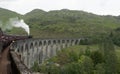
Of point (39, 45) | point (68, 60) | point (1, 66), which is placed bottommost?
point (68, 60)

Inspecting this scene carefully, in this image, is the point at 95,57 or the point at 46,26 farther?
the point at 46,26

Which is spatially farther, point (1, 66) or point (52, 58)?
point (52, 58)

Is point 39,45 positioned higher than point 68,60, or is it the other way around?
point 39,45

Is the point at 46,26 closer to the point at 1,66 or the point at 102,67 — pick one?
the point at 102,67

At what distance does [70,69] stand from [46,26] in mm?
127003

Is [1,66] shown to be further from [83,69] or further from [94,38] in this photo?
[94,38]

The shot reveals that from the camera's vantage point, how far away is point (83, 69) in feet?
209

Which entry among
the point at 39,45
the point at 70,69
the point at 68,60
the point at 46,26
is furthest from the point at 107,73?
the point at 46,26

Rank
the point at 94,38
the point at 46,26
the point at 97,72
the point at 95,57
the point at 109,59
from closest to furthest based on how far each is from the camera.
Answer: the point at 97,72
the point at 109,59
the point at 95,57
the point at 94,38
the point at 46,26

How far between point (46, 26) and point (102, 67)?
126158 mm

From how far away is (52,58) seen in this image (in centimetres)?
8700

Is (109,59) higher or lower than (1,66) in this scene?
lower

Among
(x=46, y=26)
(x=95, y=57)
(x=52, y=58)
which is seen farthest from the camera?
(x=46, y=26)

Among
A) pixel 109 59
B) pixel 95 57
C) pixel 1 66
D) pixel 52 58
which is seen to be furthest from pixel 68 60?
pixel 1 66
